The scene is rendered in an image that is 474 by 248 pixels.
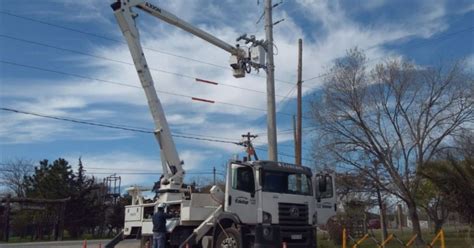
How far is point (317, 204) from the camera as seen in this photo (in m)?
15.8

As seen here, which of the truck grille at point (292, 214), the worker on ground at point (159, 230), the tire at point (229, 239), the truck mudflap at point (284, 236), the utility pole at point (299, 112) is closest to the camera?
the truck mudflap at point (284, 236)

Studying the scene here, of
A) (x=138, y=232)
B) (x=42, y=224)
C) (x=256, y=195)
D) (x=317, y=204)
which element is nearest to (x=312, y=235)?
(x=317, y=204)

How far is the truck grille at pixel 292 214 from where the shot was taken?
1447cm

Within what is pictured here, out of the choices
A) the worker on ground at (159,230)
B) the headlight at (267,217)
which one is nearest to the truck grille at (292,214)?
the headlight at (267,217)

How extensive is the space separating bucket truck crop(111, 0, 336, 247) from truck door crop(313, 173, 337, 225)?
418 millimetres

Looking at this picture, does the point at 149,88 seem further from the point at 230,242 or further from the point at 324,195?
the point at 324,195

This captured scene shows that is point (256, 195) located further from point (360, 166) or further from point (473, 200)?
point (360, 166)

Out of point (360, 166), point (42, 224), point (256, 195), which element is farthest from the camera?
point (42, 224)

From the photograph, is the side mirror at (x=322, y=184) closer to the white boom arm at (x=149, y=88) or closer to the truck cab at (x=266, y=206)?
the truck cab at (x=266, y=206)

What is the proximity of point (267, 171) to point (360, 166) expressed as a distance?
56.6ft

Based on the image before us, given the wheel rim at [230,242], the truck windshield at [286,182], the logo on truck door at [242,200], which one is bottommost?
the wheel rim at [230,242]

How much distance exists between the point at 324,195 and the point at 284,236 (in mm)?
2480

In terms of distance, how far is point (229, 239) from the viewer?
558 inches

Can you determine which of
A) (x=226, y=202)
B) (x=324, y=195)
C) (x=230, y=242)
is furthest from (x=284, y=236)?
(x=324, y=195)
